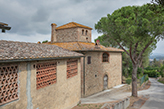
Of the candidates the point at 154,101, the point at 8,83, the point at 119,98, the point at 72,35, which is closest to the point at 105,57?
the point at 72,35

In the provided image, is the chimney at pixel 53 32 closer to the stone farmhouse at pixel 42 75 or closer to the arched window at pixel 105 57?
the stone farmhouse at pixel 42 75

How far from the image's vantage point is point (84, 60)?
16953 mm

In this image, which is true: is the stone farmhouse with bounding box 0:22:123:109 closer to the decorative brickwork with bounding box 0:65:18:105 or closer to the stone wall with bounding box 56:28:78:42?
the decorative brickwork with bounding box 0:65:18:105

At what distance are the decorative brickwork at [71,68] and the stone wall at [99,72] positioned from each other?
5.28 metres

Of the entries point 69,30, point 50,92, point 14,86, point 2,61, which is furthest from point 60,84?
Result: point 69,30

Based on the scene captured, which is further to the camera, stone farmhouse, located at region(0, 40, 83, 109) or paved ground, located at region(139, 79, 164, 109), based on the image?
paved ground, located at region(139, 79, 164, 109)

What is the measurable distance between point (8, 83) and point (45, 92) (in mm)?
2685

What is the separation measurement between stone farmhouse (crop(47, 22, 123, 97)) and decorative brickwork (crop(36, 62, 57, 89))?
7807 mm

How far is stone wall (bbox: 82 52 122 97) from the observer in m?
17.5

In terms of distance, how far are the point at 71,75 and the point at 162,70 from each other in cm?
4355

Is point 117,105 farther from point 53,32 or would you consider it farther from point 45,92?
point 53,32

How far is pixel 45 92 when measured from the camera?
27.0 feet

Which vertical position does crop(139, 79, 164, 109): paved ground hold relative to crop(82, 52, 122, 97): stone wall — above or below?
below

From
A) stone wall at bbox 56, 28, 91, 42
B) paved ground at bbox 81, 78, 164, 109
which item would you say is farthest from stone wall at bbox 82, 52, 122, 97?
stone wall at bbox 56, 28, 91, 42
